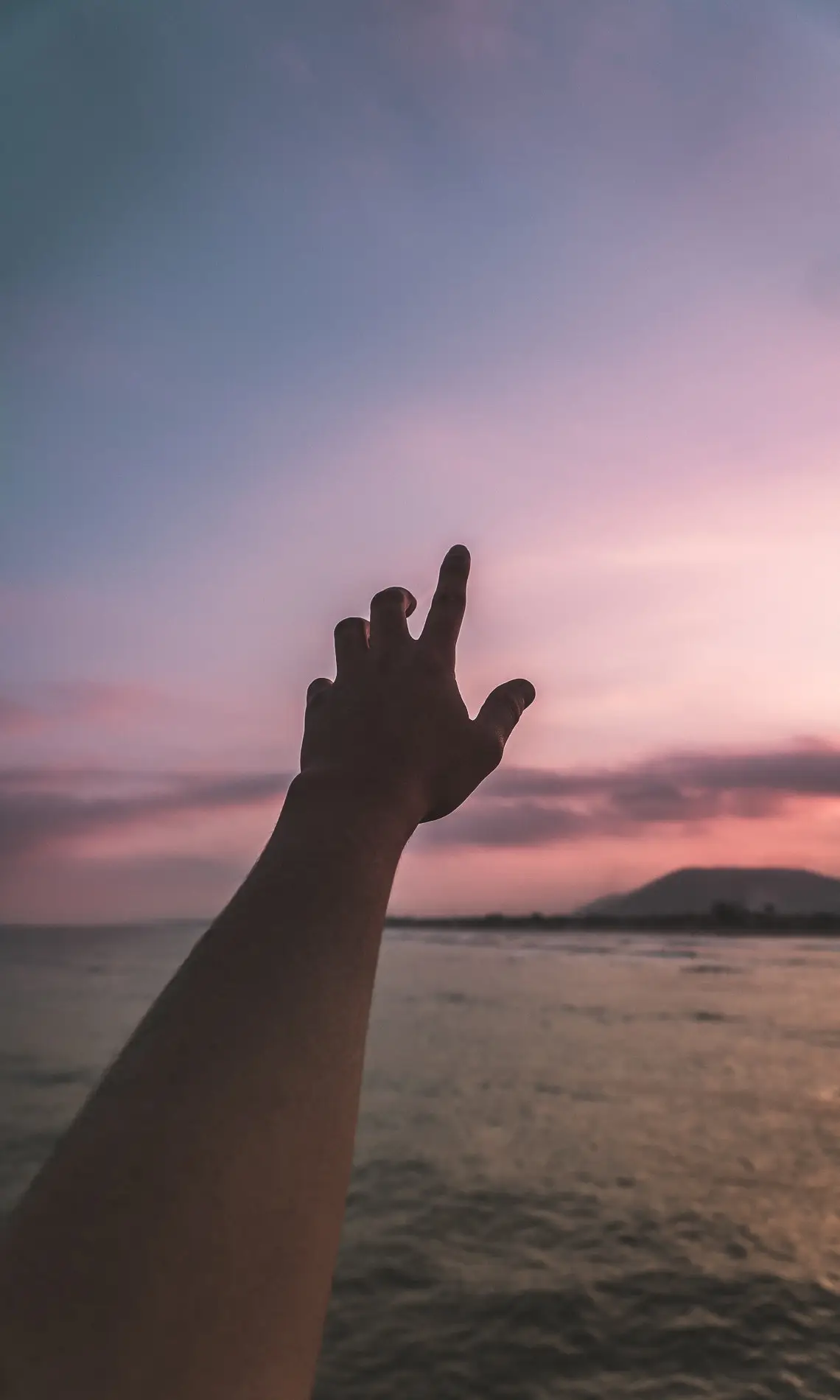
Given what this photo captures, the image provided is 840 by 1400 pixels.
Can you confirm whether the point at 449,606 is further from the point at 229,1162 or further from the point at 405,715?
the point at 229,1162

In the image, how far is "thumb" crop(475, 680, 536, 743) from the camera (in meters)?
1.47

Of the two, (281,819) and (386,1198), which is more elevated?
(281,819)

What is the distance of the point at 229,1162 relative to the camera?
0.84 metres

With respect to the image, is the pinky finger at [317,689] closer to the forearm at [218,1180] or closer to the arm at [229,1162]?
the arm at [229,1162]

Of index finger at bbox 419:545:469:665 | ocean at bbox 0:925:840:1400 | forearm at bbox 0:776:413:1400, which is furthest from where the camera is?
ocean at bbox 0:925:840:1400

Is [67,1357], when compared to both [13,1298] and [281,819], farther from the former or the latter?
[281,819]

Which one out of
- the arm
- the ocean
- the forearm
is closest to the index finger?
the arm

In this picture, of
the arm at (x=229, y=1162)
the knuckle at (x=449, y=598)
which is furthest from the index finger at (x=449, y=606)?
the arm at (x=229, y=1162)

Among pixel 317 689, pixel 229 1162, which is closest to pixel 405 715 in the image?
pixel 317 689

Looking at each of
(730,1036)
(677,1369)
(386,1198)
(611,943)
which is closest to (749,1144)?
(386,1198)

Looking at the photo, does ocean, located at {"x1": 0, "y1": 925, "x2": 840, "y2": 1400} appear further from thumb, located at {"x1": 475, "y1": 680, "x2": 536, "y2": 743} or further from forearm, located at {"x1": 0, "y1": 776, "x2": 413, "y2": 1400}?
forearm, located at {"x1": 0, "y1": 776, "x2": 413, "y2": 1400}

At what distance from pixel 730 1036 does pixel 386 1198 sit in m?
12.6

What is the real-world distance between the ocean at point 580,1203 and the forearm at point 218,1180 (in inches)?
238

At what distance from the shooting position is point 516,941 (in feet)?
276
